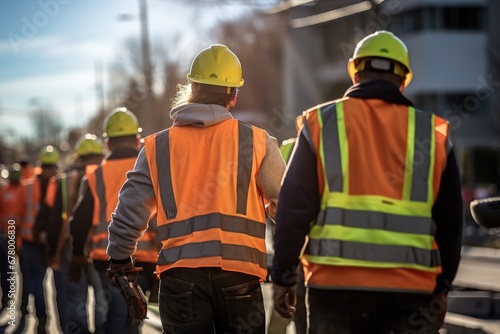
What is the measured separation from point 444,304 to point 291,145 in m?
3.07

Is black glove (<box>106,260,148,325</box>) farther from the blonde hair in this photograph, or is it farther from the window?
the window

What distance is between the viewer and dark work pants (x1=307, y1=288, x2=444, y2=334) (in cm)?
394

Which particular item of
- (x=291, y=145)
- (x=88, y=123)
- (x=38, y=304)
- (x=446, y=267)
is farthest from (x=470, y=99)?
(x=88, y=123)

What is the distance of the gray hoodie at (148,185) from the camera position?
5027 mm

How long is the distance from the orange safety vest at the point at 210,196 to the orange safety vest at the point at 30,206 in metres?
6.65

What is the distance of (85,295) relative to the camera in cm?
888

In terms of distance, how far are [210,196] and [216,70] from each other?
2.36 ft

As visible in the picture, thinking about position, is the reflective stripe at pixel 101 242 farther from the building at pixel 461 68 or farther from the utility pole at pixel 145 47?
the building at pixel 461 68

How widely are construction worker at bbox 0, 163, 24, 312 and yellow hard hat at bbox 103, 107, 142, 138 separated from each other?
4.57 meters

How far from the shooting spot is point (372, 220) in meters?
4.01

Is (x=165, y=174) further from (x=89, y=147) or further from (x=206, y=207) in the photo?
(x=89, y=147)

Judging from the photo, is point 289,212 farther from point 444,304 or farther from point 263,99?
point 263,99

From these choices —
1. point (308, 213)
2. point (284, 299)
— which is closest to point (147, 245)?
point (284, 299)

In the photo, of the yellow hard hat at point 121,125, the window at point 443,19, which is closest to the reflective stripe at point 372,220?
the yellow hard hat at point 121,125
